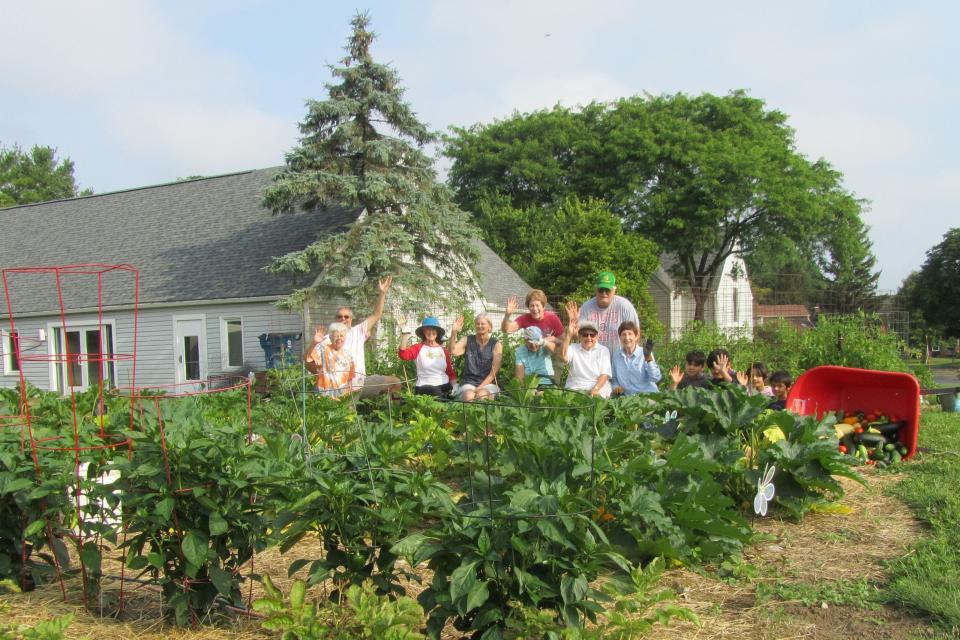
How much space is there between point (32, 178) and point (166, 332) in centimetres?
3605

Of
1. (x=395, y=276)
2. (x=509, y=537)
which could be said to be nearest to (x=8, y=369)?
(x=395, y=276)

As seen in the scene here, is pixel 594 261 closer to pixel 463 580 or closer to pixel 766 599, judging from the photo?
pixel 766 599

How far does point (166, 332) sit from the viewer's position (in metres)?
18.0

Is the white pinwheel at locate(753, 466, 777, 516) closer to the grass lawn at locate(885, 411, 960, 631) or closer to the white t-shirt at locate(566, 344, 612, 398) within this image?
the grass lawn at locate(885, 411, 960, 631)

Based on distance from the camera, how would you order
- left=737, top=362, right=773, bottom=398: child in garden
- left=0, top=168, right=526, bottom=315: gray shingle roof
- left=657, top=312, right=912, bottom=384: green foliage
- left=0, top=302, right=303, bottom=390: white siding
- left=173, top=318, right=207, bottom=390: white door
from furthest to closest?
1. left=0, top=168, right=526, bottom=315: gray shingle roof
2. left=173, top=318, right=207, bottom=390: white door
3. left=0, top=302, right=303, bottom=390: white siding
4. left=657, top=312, right=912, bottom=384: green foliage
5. left=737, top=362, right=773, bottom=398: child in garden

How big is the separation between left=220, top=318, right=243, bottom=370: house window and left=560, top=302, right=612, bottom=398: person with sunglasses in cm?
1203

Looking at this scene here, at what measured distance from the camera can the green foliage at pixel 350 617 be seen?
256 centimetres

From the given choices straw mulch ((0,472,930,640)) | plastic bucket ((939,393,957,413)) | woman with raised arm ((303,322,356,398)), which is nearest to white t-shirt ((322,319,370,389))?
woman with raised arm ((303,322,356,398))

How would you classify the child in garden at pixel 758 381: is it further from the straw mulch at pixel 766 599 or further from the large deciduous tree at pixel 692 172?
the large deciduous tree at pixel 692 172

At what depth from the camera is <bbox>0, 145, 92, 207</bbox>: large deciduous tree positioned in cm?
4431

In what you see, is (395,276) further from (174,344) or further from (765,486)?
(765,486)

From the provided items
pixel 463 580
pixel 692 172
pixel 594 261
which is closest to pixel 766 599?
pixel 463 580

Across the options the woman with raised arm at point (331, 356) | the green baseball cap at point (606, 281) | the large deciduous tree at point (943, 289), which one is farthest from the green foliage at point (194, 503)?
the large deciduous tree at point (943, 289)

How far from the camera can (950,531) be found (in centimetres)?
404
